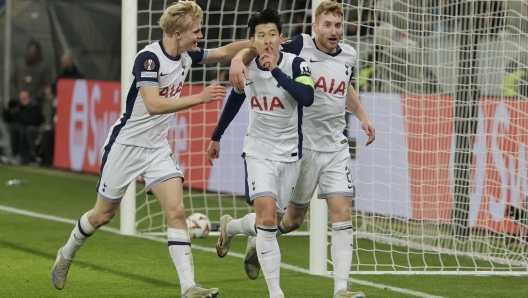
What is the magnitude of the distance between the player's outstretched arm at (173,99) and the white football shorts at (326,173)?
1.01m

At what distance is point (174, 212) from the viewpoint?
21.9 ft

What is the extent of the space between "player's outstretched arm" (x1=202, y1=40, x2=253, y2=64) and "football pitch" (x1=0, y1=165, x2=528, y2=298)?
66.4 inches

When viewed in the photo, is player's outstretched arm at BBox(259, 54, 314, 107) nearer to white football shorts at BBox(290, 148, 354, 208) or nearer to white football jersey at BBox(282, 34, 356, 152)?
white football jersey at BBox(282, 34, 356, 152)

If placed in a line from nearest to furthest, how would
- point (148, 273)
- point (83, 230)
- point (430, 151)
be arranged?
point (83, 230) → point (148, 273) → point (430, 151)

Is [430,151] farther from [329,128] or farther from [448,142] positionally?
[329,128]

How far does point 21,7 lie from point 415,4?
36.0ft

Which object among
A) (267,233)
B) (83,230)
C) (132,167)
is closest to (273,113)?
(267,233)

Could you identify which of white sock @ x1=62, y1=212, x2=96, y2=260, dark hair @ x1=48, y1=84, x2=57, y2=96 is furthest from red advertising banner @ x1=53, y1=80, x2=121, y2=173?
white sock @ x1=62, y1=212, x2=96, y2=260

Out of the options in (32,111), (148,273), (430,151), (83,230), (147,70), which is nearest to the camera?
(147,70)

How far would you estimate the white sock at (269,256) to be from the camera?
6488mm

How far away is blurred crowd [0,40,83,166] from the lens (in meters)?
17.8

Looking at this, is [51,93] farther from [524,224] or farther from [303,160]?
[303,160]

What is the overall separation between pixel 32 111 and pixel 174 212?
11713mm

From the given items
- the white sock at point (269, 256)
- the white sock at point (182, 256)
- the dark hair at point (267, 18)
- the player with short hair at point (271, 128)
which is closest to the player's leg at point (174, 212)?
the white sock at point (182, 256)
